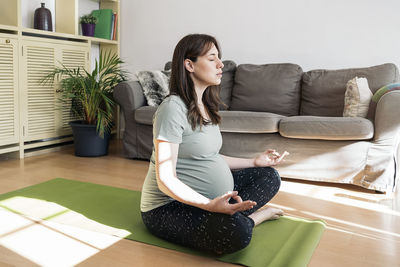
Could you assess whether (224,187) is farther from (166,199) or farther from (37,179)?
(37,179)

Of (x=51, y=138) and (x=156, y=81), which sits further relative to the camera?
(x=51, y=138)

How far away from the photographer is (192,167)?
5.91 ft

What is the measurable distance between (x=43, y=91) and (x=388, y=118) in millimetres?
2773

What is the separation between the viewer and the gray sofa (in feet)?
9.52

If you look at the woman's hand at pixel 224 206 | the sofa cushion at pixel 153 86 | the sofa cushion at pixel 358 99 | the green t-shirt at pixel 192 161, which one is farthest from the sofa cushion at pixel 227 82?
the woman's hand at pixel 224 206

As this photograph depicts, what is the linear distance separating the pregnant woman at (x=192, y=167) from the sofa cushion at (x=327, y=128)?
1212 mm

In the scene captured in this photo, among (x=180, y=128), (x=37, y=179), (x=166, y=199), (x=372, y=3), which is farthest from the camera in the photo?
(x=372, y=3)

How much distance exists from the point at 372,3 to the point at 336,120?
135 centimetres

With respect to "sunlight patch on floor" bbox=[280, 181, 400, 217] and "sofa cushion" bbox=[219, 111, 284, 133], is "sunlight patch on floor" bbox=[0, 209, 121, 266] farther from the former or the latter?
"sofa cushion" bbox=[219, 111, 284, 133]

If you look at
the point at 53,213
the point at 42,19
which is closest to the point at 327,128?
the point at 53,213

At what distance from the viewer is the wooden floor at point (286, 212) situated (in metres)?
1.75

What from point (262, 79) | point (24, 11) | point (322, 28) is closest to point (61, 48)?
point (24, 11)

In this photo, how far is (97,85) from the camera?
375 centimetres

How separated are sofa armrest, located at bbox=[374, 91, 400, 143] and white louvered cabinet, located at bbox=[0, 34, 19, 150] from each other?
275 centimetres
